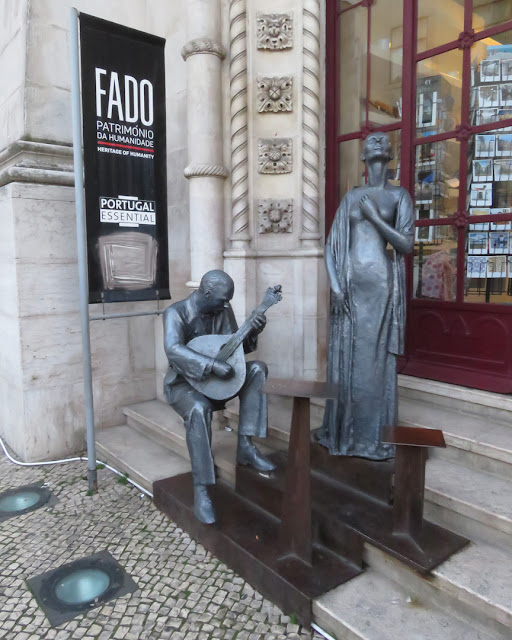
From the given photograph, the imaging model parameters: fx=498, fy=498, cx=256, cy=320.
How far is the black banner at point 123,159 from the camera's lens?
11.3 ft

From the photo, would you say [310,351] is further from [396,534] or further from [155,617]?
[155,617]

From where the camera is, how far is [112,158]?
141 inches

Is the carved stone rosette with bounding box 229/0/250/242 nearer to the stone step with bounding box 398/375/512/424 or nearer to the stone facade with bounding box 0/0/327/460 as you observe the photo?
the stone facade with bounding box 0/0/327/460

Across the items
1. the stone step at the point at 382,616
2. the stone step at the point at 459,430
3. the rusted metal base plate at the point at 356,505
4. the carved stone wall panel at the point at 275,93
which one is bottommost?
the stone step at the point at 382,616

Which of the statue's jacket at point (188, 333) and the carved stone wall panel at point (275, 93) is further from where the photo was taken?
the carved stone wall panel at point (275, 93)

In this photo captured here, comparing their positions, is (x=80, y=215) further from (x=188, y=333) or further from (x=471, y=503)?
(x=471, y=503)

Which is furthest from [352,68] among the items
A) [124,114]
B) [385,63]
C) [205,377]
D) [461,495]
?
[461,495]

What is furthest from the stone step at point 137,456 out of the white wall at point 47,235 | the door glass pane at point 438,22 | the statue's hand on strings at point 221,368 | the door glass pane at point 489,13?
the door glass pane at point 489,13

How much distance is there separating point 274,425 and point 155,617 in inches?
60.6

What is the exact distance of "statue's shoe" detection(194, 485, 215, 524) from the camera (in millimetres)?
2770

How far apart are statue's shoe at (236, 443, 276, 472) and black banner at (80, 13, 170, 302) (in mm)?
1529

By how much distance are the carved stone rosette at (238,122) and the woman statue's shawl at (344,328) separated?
113 cm

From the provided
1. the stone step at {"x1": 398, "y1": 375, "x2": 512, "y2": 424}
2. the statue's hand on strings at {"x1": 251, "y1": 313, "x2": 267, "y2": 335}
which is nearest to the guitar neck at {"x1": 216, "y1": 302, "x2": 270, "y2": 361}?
the statue's hand on strings at {"x1": 251, "y1": 313, "x2": 267, "y2": 335}

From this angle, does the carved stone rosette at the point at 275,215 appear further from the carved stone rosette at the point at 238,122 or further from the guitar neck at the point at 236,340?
the guitar neck at the point at 236,340
